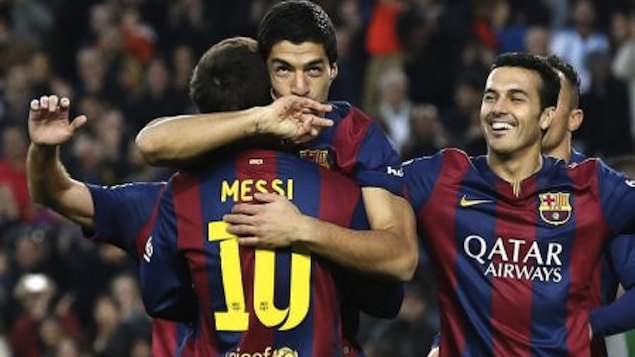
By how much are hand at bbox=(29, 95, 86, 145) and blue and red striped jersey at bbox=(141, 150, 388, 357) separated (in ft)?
1.47

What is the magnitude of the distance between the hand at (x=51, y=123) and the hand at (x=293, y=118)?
695mm

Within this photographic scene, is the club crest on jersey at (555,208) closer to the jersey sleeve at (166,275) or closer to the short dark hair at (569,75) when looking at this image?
the short dark hair at (569,75)

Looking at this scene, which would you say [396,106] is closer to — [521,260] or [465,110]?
[465,110]

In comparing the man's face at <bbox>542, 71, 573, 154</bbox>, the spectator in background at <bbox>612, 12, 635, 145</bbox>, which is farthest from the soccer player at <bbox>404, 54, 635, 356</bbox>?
the spectator in background at <bbox>612, 12, 635, 145</bbox>

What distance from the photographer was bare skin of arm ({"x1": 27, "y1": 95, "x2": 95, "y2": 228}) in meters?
6.26

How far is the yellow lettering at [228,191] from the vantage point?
618 centimetres

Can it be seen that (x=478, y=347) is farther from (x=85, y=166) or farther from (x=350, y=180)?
(x=85, y=166)

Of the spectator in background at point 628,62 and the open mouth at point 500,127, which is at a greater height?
the open mouth at point 500,127

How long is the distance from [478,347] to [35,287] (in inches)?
333

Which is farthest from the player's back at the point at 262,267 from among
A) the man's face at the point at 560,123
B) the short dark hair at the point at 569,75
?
the short dark hair at the point at 569,75

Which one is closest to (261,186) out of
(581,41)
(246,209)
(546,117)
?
(246,209)

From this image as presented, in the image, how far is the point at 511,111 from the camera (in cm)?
686

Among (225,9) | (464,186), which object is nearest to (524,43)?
(225,9)

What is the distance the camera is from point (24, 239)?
50.8ft
